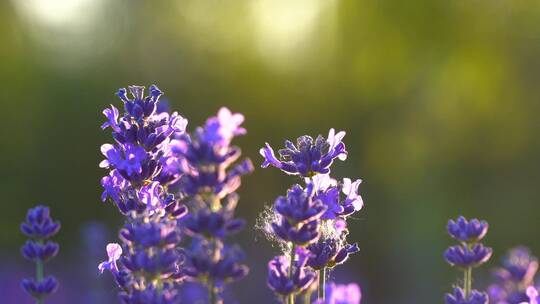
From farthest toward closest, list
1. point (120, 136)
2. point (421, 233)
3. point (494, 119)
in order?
point (494, 119) < point (421, 233) < point (120, 136)

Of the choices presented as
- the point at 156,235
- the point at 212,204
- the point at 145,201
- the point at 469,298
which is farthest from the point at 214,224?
the point at 469,298

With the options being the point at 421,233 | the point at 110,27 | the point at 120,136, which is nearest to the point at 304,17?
the point at 110,27

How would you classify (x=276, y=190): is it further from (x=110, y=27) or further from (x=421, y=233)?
(x=110, y=27)

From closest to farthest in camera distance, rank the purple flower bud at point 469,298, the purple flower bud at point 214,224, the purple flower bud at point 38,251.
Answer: the purple flower bud at point 214,224 → the purple flower bud at point 469,298 → the purple flower bud at point 38,251

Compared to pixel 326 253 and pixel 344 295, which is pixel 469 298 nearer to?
pixel 326 253

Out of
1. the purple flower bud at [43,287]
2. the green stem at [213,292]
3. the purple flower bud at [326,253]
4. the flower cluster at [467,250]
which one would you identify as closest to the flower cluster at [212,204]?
the green stem at [213,292]

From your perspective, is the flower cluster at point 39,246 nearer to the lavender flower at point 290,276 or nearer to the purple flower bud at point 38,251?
the purple flower bud at point 38,251
